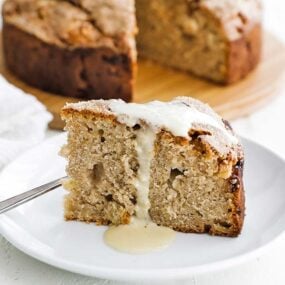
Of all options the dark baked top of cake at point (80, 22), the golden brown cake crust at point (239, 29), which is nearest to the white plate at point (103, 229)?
the dark baked top of cake at point (80, 22)

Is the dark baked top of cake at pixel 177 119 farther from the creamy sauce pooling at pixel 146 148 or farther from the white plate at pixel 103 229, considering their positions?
the white plate at pixel 103 229

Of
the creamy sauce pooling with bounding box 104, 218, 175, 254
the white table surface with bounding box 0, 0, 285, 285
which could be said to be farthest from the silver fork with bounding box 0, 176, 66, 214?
the creamy sauce pooling with bounding box 104, 218, 175, 254

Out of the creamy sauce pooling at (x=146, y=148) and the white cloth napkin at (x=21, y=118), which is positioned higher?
the creamy sauce pooling at (x=146, y=148)

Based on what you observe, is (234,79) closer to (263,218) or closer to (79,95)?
(79,95)

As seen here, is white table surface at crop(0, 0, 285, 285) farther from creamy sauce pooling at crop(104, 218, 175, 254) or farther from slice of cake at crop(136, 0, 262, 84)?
slice of cake at crop(136, 0, 262, 84)

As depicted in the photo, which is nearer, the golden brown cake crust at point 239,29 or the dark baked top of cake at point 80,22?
the dark baked top of cake at point 80,22

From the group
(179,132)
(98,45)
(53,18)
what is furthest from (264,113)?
(179,132)

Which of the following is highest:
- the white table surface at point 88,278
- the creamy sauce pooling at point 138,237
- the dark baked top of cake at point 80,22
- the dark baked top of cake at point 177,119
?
the dark baked top of cake at point 177,119
